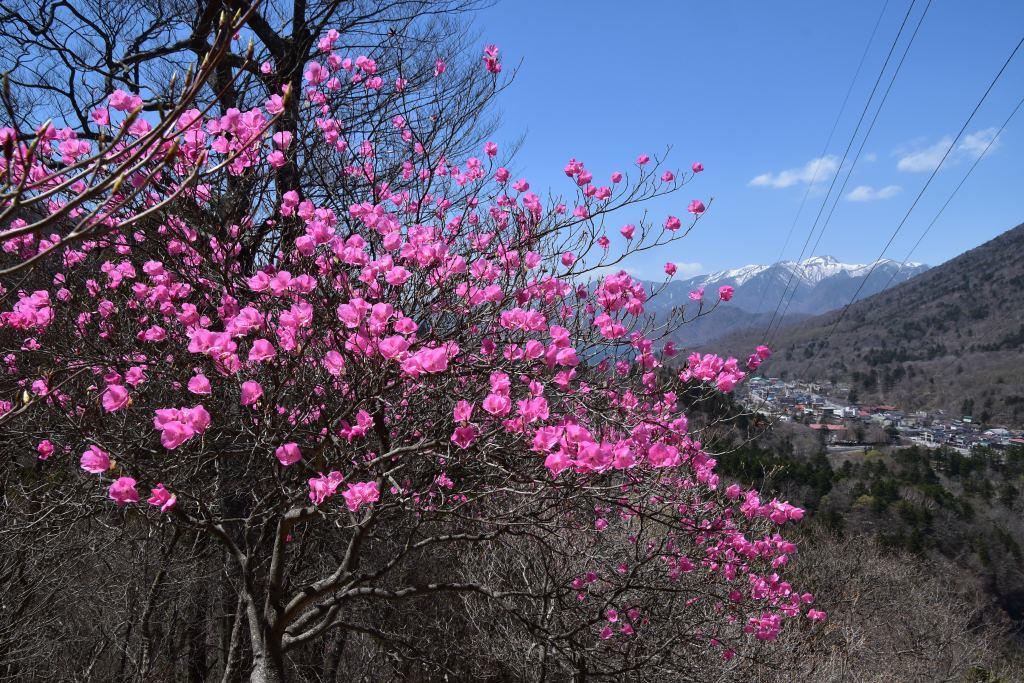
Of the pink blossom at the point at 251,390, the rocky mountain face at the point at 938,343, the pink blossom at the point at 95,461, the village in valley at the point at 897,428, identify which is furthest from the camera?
the rocky mountain face at the point at 938,343

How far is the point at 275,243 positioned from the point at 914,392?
11386 centimetres

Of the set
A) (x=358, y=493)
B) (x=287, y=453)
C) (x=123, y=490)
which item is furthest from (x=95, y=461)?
(x=358, y=493)

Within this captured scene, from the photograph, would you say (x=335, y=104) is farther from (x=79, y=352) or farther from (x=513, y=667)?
(x=513, y=667)

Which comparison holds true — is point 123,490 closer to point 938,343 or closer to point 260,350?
point 260,350

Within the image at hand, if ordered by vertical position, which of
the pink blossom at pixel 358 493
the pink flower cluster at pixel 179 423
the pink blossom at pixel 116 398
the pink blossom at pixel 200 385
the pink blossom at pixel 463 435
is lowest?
the pink blossom at pixel 358 493

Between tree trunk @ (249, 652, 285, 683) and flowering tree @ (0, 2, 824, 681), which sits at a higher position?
flowering tree @ (0, 2, 824, 681)

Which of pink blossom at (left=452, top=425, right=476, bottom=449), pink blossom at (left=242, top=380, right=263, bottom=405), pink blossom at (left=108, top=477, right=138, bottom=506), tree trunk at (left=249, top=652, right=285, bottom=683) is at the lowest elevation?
tree trunk at (left=249, top=652, right=285, bottom=683)

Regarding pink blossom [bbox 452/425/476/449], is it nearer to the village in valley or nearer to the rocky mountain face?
the village in valley

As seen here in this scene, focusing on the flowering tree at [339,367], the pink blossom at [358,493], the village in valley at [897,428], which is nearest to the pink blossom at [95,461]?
the flowering tree at [339,367]

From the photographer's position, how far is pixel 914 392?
97.8 m

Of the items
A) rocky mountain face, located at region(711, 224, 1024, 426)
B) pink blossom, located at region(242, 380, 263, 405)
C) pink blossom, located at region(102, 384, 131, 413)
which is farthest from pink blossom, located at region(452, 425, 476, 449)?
rocky mountain face, located at region(711, 224, 1024, 426)

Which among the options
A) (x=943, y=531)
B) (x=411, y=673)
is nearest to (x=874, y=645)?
(x=411, y=673)

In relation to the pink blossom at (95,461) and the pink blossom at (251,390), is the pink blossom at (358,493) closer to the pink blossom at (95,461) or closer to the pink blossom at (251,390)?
the pink blossom at (251,390)

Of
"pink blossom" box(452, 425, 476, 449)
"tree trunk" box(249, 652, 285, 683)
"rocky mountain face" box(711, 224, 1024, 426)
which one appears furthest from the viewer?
"rocky mountain face" box(711, 224, 1024, 426)
